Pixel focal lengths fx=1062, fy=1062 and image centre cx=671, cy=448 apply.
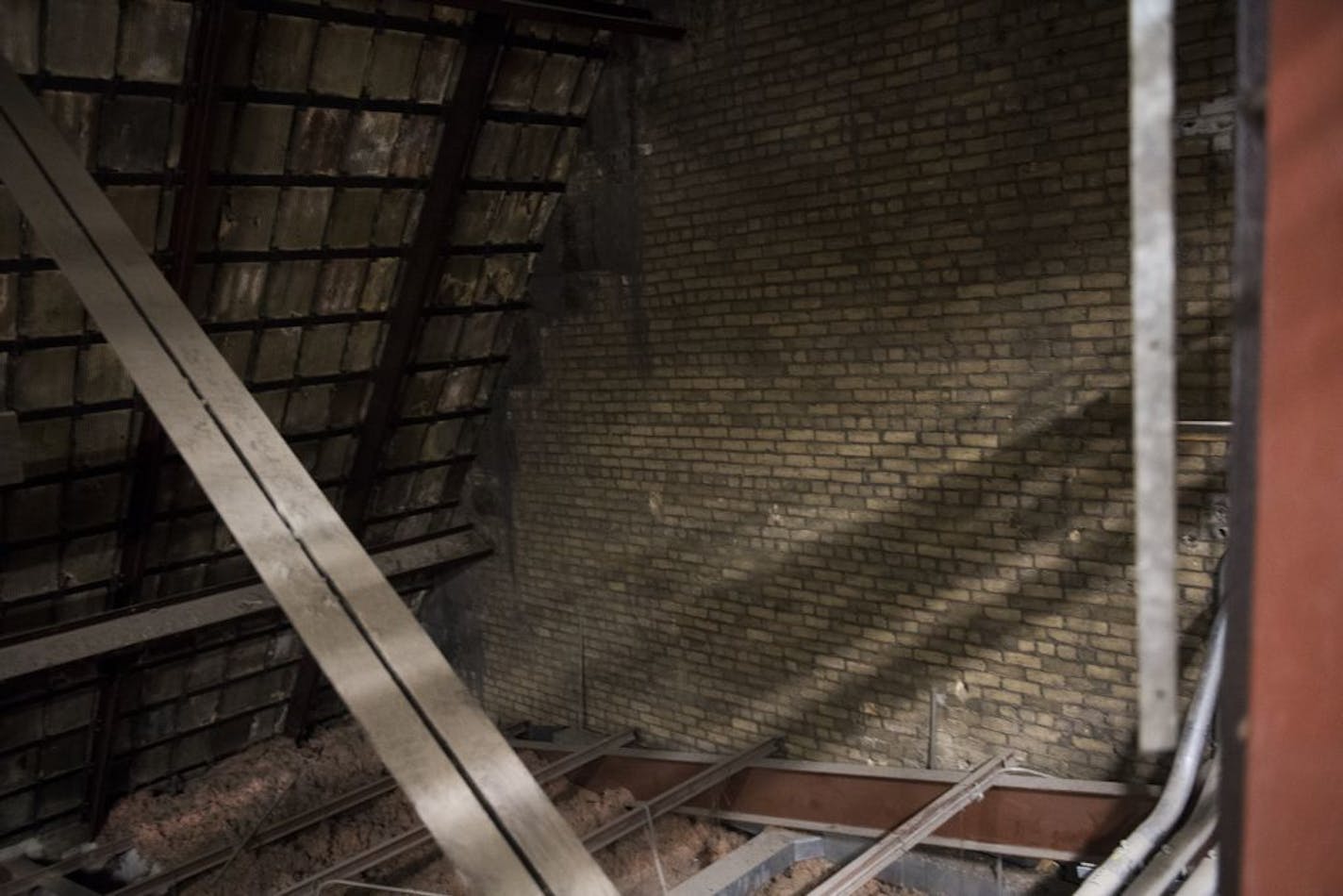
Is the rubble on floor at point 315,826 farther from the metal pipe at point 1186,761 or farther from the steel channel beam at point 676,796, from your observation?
the metal pipe at point 1186,761

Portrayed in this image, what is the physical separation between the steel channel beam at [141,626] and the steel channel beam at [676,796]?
2.76m

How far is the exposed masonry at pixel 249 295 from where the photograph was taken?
5.41 m

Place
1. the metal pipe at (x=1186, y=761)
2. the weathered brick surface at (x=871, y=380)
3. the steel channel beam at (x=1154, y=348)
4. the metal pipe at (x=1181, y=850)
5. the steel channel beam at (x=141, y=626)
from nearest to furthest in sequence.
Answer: the steel channel beam at (x=1154, y=348), the metal pipe at (x=1181, y=850), the metal pipe at (x=1186, y=761), the weathered brick surface at (x=871, y=380), the steel channel beam at (x=141, y=626)

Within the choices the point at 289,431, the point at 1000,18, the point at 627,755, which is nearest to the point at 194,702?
the point at 289,431

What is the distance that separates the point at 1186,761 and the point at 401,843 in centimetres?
421

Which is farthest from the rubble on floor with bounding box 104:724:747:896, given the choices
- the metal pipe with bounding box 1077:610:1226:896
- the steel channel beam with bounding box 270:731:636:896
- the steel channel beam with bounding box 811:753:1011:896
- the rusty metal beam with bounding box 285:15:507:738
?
the metal pipe with bounding box 1077:610:1226:896

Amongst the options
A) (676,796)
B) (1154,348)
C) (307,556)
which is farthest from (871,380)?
(1154,348)

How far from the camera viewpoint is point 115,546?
7.06 m

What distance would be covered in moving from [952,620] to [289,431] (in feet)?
14.9

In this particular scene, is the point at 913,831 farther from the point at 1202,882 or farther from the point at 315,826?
the point at 315,826

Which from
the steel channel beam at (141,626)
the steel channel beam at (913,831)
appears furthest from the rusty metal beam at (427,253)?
the steel channel beam at (913,831)

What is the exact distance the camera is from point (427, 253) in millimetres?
6875

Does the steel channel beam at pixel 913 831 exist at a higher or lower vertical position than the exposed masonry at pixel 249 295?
lower

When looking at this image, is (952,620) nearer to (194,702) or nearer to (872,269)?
(872,269)
